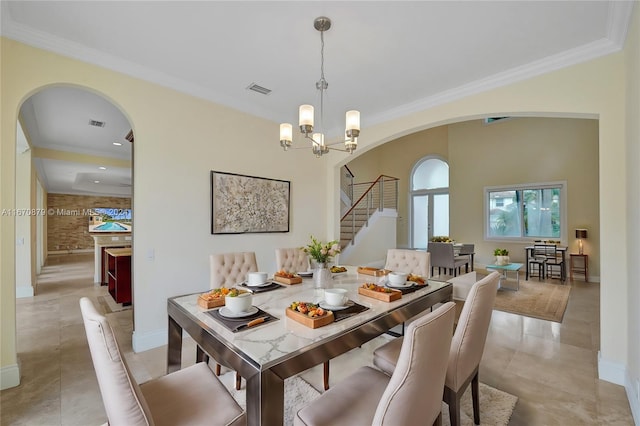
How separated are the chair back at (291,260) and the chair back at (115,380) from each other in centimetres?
216

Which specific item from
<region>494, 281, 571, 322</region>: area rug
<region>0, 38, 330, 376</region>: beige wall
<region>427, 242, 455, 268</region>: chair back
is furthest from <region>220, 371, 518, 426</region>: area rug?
<region>427, 242, 455, 268</region>: chair back

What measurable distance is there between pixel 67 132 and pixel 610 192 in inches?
284

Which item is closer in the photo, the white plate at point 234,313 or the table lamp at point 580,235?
the white plate at point 234,313

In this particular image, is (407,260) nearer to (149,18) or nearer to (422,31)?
(422,31)

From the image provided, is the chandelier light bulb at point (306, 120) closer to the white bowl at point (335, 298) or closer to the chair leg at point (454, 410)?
the white bowl at point (335, 298)

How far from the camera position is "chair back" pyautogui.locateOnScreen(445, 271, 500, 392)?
1548mm

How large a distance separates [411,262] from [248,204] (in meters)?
2.23

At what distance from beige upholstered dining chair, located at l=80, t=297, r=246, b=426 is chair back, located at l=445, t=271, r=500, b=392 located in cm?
113

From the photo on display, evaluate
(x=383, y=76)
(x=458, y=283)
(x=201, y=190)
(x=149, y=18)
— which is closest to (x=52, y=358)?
(x=201, y=190)

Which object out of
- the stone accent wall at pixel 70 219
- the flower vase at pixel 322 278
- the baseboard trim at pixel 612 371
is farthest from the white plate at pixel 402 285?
the stone accent wall at pixel 70 219

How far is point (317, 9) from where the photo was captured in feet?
7.04

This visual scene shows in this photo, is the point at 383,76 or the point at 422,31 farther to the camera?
the point at 383,76

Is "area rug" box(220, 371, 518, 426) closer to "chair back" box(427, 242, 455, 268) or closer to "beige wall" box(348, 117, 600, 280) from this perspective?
"chair back" box(427, 242, 455, 268)

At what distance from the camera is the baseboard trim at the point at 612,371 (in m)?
2.35
